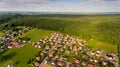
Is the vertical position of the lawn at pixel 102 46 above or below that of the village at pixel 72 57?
above

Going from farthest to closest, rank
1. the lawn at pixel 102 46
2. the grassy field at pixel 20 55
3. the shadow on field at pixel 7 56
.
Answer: the lawn at pixel 102 46 < the shadow on field at pixel 7 56 < the grassy field at pixel 20 55

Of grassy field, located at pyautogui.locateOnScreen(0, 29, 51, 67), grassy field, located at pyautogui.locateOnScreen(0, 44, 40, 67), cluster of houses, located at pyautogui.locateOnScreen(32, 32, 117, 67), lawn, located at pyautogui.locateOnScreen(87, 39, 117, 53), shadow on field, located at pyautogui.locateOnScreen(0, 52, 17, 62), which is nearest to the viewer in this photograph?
cluster of houses, located at pyautogui.locateOnScreen(32, 32, 117, 67)

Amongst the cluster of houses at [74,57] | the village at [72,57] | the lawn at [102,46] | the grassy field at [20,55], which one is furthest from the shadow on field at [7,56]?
the lawn at [102,46]

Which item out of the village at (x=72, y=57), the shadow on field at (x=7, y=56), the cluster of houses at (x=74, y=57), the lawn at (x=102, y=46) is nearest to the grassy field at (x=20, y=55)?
the shadow on field at (x=7, y=56)

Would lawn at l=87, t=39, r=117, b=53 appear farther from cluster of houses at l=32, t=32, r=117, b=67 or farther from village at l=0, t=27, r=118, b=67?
cluster of houses at l=32, t=32, r=117, b=67

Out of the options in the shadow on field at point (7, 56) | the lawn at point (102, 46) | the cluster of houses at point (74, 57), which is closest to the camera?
the cluster of houses at point (74, 57)

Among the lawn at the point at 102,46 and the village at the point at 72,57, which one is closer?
the village at the point at 72,57

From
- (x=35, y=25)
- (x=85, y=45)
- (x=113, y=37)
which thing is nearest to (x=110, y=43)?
(x=113, y=37)

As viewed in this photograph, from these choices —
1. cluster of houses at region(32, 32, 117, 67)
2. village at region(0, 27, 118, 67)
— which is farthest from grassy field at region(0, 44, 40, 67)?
cluster of houses at region(32, 32, 117, 67)

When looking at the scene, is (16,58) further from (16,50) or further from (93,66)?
(93,66)

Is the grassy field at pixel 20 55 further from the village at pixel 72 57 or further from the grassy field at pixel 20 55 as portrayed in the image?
the village at pixel 72 57

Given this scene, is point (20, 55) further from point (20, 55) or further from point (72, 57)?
point (72, 57)
